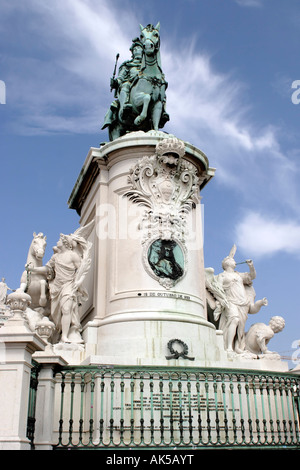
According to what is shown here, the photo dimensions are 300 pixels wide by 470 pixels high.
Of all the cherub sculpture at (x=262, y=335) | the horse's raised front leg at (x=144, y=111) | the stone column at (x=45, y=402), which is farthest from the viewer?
the horse's raised front leg at (x=144, y=111)

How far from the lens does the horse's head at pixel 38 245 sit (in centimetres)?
1355

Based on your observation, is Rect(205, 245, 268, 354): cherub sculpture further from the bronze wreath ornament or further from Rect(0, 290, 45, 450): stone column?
Rect(0, 290, 45, 450): stone column

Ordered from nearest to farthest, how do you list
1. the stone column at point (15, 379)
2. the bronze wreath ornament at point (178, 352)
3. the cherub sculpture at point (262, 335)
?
the stone column at point (15, 379)
the bronze wreath ornament at point (178, 352)
the cherub sculpture at point (262, 335)

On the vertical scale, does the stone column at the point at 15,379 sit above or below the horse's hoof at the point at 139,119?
below

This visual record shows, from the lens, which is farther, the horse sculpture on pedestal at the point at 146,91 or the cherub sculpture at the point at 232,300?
the horse sculpture on pedestal at the point at 146,91

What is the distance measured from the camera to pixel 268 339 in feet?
44.1

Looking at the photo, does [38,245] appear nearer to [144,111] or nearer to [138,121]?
[138,121]

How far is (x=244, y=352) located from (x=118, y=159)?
576 centimetres

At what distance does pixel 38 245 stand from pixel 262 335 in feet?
20.1

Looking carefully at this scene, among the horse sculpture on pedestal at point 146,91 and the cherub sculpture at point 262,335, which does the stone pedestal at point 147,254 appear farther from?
the horse sculpture on pedestal at point 146,91

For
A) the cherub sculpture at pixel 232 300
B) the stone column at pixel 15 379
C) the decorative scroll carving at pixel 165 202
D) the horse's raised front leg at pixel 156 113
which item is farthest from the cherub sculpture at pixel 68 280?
the stone column at pixel 15 379

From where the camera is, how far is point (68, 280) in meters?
12.6

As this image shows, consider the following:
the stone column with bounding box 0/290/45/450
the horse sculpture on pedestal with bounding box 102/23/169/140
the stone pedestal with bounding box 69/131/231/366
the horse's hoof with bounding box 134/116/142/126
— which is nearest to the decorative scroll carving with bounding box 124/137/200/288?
the stone pedestal with bounding box 69/131/231/366

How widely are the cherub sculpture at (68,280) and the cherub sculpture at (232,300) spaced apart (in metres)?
3.45
